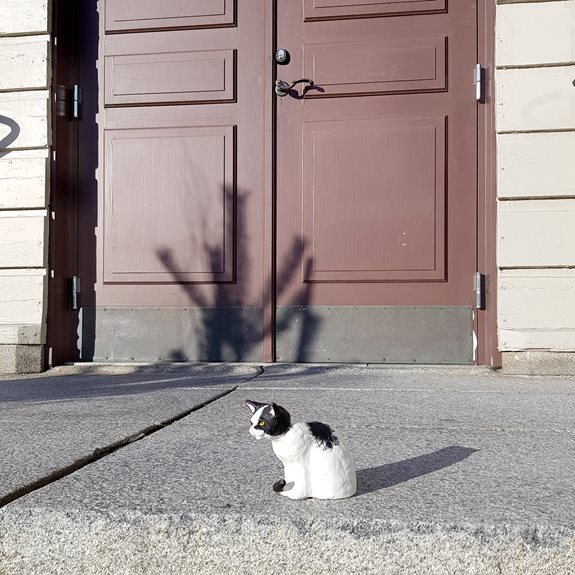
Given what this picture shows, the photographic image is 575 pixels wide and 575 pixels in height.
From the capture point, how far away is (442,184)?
3.19 m

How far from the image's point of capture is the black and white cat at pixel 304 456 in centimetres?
98

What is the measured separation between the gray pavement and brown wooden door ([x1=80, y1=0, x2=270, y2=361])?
1.54 m

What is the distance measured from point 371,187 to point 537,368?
3.82 feet

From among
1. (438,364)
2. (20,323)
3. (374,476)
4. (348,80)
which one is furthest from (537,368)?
(20,323)

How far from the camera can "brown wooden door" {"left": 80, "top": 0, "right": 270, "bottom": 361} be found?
3342mm

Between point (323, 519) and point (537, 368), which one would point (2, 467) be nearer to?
point (323, 519)

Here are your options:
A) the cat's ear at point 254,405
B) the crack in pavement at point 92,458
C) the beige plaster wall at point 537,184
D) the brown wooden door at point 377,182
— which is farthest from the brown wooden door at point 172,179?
the cat's ear at point 254,405

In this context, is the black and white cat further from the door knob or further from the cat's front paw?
the door knob

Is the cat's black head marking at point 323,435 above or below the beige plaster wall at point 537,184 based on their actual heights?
below

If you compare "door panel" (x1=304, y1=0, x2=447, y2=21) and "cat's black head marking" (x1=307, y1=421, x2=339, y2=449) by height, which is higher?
"door panel" (x1=304, y1=0, x2=447, y2=21)

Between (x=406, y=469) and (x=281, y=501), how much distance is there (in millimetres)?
313

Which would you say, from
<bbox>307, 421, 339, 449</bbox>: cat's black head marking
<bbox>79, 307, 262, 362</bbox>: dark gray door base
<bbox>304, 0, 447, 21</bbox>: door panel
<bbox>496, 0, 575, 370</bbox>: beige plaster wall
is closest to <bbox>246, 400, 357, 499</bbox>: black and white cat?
<bbox>307, 421, 339, 449</bbox>: cat's black head marking

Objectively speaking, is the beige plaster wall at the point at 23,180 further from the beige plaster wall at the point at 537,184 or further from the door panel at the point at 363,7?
the beige plaster wall at the point at 537,184

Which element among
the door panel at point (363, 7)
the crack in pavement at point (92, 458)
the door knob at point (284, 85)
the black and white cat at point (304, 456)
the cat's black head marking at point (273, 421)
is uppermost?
the door panel at point (363, 7)
